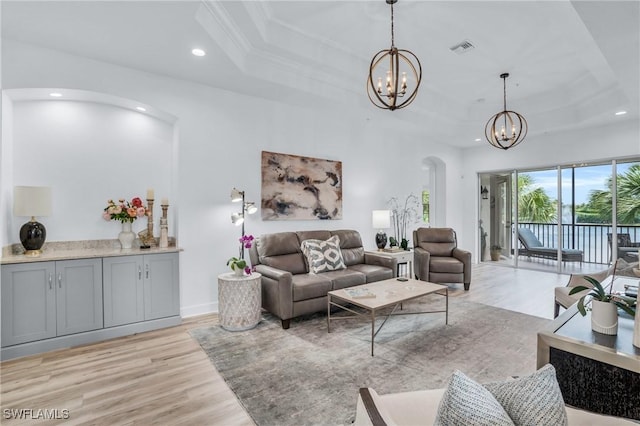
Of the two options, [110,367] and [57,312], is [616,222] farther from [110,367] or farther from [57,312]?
[57,312]

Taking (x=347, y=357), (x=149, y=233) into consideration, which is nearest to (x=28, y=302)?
(x=149, y=233)

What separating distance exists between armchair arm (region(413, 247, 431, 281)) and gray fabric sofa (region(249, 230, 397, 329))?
917mm

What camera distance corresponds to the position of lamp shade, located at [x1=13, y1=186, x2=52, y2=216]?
2855 millimetres

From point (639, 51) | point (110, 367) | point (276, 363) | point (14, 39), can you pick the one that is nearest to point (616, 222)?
point (639, 51)

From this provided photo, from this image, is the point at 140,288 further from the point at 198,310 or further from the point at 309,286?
the point at 309,286

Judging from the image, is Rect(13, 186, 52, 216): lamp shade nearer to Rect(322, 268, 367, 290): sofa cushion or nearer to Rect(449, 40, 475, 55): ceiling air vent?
Rect(322, 268, 367, 290): sofa cushion

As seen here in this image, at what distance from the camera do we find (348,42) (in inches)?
150

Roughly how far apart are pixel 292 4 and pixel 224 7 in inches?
26.7

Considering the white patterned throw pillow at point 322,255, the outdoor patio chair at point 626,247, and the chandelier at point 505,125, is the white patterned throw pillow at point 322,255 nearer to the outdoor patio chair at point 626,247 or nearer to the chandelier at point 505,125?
the chandelier at point 505,125

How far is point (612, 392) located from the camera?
142 centimetres

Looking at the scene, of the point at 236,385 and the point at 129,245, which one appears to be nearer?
the point at 236,385

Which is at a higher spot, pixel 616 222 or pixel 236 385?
pixel 616 222

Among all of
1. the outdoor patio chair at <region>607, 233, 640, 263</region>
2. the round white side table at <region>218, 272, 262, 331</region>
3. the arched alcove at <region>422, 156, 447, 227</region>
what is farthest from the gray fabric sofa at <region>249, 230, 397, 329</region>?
the outdoor patio chair at <region>607, 233, 640, 263</region>

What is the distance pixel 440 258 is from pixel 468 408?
15.5 ft
